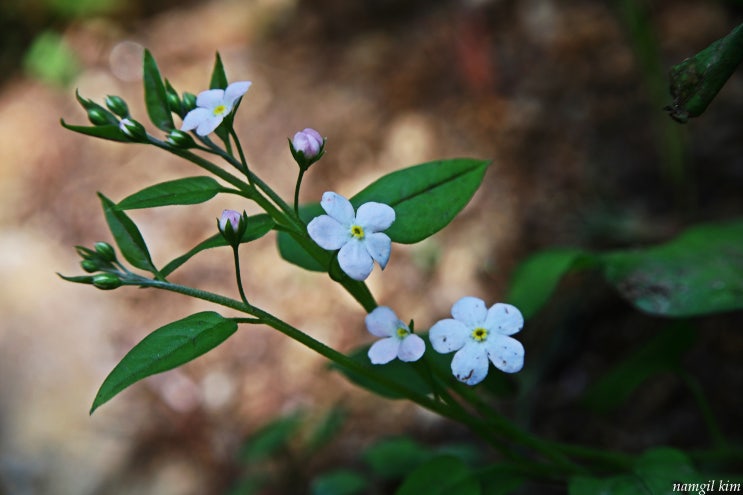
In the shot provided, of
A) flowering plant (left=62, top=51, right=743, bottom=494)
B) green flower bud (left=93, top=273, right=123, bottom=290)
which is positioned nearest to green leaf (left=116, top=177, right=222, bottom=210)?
flowering plant (left=62, top=51, right=743, bottom=494)

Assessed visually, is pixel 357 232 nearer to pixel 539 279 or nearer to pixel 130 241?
pixel 130 241

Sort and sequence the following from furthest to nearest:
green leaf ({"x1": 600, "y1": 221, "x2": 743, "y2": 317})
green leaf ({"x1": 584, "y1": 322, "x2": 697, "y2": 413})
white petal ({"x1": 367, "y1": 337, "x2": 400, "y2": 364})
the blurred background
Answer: the blurred background < green leaf ({"x1": 584, "y1": 322, "x2": 697, "y2": 413}) < green leaf ({"x1": 600, "y1": 221, "x2": 743, "y2": 317}) < white petal ({"x1": 367, "y1": 337, "x2": 400, "y2": 364})

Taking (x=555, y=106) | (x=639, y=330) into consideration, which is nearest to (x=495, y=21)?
(x=555, y=106)

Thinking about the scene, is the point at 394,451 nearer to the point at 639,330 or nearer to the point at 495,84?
the point at 639,330

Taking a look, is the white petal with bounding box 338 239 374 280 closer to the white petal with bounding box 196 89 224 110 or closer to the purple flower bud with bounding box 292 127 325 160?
the purple flower bud with bounding box 292 127 325 160

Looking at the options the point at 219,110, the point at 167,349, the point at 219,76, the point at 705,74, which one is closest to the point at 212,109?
the point at 219,110

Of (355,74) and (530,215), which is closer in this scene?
(530,215)
